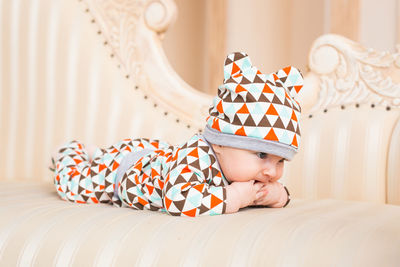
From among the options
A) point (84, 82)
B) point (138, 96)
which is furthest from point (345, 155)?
point (84, 82)

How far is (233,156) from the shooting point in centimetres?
107

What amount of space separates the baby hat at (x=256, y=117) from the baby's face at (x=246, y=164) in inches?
1.0

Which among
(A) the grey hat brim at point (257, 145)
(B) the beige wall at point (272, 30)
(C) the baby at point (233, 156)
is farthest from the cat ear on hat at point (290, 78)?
(B) the beige wall at point (272, 30)

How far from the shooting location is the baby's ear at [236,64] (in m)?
1.11

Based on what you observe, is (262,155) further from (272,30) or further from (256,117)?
(272,30)

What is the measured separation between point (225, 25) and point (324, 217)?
2.06 m

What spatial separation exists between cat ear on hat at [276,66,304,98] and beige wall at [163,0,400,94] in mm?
1131

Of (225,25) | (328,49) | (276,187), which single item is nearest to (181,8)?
(225,25)

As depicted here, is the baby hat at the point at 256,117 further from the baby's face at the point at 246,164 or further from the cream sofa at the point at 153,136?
the cream sofa at the point at 153,136

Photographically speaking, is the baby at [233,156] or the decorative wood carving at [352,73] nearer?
the baby at [233,156]

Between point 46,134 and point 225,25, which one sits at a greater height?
point 225,25

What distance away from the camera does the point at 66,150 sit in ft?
5.00

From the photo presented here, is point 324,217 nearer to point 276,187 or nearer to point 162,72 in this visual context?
point 276,187

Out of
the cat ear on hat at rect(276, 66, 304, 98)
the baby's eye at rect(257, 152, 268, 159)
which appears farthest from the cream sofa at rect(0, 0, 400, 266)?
the cat ear on hat at rect(276, 66, 304, 98)
